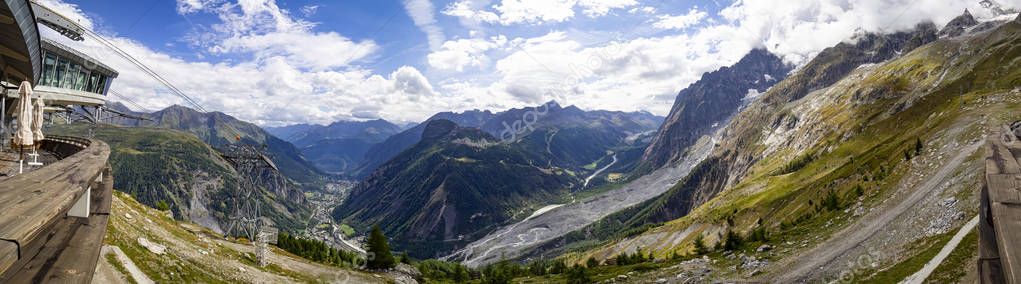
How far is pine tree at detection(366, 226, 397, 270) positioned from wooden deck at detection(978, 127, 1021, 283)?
88.8 m

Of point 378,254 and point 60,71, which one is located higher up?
point 60,71

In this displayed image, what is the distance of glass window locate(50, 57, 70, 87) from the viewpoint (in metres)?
53.4

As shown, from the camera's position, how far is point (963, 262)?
32.1 m

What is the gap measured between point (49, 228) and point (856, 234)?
73.5 metres

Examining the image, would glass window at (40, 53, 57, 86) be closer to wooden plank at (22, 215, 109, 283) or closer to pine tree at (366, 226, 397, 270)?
pine tree at (366, 226, 397, 270)

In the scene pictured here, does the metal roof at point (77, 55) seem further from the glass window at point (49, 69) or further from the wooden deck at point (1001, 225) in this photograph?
the wooden deck at point (1001, 225)

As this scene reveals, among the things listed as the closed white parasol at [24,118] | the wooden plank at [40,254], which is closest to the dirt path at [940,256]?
the wooden plank at [40,254]

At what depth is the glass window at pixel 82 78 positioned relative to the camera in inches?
2371

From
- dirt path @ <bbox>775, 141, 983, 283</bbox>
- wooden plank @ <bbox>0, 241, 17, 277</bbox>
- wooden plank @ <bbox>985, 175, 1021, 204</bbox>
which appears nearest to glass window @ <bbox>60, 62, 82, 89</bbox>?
wooden plank @ <bbox>0, 241, 17, 277</bbox>

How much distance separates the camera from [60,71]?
5431cm

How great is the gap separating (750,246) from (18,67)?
266 feet

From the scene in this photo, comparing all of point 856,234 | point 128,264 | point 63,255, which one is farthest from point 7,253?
point 856,234

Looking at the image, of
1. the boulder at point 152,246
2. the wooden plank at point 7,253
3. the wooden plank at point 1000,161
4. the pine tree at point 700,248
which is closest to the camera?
the wooden plank at point 7,253

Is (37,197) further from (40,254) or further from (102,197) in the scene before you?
(102,197)
